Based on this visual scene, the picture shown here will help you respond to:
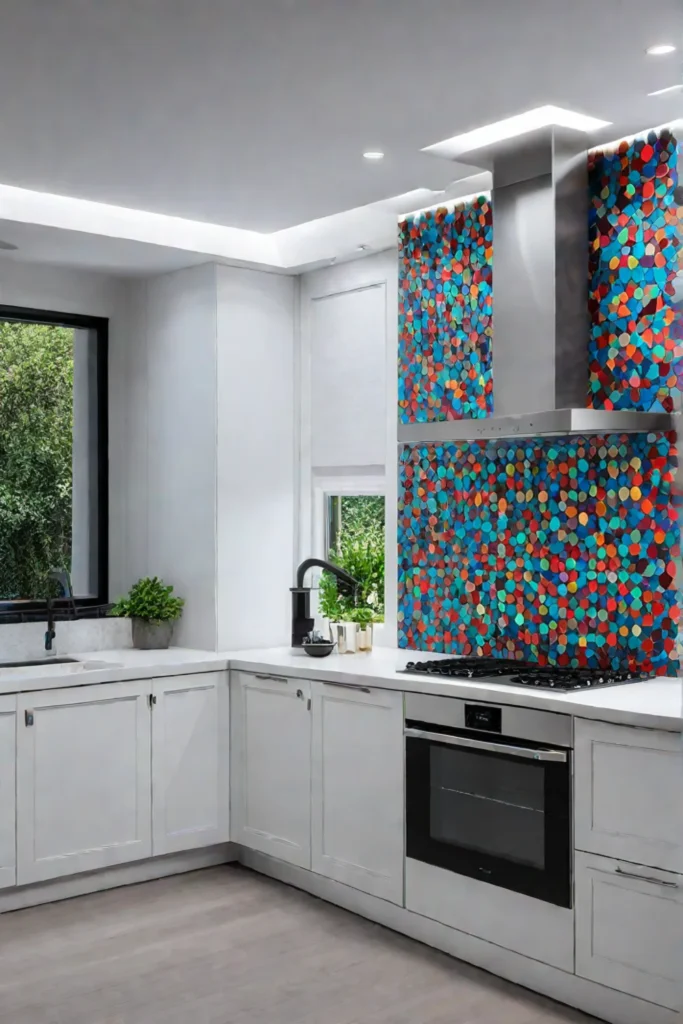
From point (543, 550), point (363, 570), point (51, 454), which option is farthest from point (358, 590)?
point (51, 454)

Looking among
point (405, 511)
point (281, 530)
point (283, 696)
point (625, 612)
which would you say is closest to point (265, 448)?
point (281, 530)

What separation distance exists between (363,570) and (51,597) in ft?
4.51

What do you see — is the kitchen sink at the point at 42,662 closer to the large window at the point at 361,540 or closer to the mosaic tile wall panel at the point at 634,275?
the large window at the point at 361,540

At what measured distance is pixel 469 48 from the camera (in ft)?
9.16

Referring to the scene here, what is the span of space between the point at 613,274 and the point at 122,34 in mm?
1779

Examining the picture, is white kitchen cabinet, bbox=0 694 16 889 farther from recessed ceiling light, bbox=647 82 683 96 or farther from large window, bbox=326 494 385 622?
recessed ceiling light, bbox=647 82 683 96

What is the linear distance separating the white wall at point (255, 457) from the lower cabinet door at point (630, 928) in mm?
2171

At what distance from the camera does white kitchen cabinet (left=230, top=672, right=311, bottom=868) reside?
13.5 ft

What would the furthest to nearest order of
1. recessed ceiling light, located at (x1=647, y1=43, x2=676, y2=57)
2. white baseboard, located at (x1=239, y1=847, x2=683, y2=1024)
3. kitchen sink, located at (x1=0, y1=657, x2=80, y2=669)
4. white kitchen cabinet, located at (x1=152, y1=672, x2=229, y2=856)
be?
1. kitchen sink, located at (x1=0, y1=657, x2=80, y2=669)
2. white kitchen cabinet, located at (x1=152, y1=672, x2=229, y2=856)
3. white baseboard, located at (x1=239, y1=847, x2=683, y2=1024)
4. recessed ceiling light, located at (x1=647, y1=43, x2=676, y2=57)

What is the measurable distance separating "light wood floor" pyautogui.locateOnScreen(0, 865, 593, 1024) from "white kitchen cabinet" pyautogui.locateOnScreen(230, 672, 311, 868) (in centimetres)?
23

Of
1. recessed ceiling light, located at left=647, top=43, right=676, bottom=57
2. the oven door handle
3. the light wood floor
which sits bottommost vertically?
the light wood floor

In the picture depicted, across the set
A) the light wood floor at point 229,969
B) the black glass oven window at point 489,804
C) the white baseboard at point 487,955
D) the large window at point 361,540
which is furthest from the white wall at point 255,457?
the black glass oven window at point 489,804

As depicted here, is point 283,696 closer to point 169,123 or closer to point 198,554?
point 198,554

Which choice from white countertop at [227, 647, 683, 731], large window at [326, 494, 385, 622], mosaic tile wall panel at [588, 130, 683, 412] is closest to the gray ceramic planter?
white countertop at [227, 647, 683, 731]
